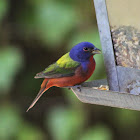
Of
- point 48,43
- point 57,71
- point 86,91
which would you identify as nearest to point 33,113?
point 48,43

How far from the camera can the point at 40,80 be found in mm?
4289

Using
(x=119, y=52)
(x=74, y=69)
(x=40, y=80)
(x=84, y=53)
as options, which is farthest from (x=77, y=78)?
(x=40, y=80)

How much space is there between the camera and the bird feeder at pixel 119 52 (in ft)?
8.47

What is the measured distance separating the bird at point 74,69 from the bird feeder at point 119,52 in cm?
16

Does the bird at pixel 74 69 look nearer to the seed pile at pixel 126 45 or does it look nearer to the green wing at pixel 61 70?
the green wing at pixel 61 70

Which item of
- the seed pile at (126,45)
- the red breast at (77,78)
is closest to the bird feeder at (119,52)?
the seed pile at (126,45)

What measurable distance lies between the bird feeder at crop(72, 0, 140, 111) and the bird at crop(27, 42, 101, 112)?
158mm

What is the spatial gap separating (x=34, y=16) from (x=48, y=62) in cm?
61

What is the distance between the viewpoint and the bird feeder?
2582mm

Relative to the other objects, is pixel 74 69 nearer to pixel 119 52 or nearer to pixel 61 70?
pixel 61 70

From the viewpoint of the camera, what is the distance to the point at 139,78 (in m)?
2.81

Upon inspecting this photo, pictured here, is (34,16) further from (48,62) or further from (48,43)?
(48,62)

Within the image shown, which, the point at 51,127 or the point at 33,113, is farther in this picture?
the point at 33,113

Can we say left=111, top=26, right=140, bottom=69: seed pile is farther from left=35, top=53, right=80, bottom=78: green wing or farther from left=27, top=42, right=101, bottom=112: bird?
left=35, top=53, right=80, bottom=78: green wing
